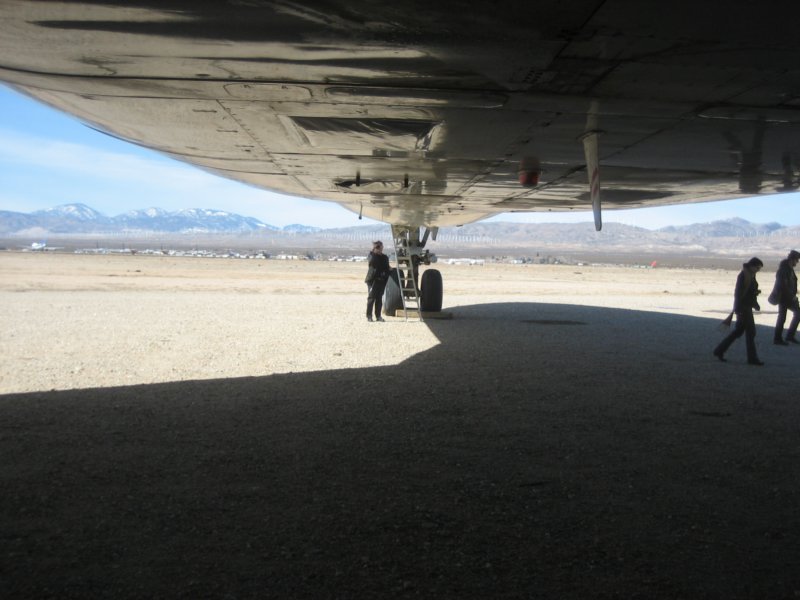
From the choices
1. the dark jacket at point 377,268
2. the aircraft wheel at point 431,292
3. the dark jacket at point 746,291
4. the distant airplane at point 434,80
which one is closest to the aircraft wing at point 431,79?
the distant airplane at point 434,80

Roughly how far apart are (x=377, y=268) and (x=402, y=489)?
8923 millimetres

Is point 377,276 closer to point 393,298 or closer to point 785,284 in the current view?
point 393,298

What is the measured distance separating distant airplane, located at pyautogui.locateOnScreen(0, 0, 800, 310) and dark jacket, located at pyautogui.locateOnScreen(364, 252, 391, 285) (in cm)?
611

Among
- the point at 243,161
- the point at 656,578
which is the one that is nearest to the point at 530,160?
the point at 243,161

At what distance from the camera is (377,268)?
1291cm

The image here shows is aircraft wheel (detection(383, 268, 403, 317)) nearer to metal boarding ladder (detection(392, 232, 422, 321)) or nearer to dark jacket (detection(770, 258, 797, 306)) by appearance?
metal boarding ladder (detection(392, 232, 422, 321))

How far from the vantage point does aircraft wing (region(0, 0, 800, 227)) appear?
2.77 m

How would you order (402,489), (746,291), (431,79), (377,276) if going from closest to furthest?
(431,79) → (402,489) → (746,291) → (377,276)

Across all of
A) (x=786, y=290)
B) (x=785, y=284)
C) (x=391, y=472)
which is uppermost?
(x=785, y=284)

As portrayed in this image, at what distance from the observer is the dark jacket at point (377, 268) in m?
12.9

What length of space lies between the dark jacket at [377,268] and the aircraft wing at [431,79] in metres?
6.24

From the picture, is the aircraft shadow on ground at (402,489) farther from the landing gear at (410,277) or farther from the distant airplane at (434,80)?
the landing gear at (410,277)

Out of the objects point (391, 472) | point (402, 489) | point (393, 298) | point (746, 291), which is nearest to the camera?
point (402, 489)

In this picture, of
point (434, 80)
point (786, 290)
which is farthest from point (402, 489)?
point (786, 290)
